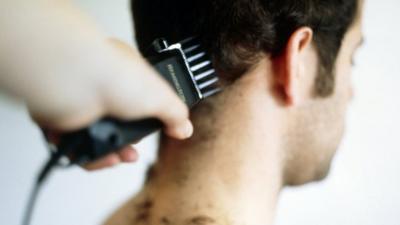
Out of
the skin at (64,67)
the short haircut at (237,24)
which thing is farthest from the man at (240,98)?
the skin at (64,67)

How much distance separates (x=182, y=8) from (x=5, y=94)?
0.36 meters

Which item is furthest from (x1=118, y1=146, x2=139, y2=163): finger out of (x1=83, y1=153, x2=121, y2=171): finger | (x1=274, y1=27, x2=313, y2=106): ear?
(x1=274, y1=27, x2=313, y2=106): ear

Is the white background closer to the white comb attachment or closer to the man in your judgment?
the man

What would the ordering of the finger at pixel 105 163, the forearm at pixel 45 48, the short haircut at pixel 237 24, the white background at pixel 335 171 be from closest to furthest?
1. the forearm at pixel 45 48
2. the finger at pixel 105 163
3. the short haircut at pixel 237 24
4. the white background at pixel 335 171

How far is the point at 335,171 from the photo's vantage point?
36.0 inches

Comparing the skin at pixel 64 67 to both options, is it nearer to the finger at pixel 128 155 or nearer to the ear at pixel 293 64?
the finger at pixel 128 155

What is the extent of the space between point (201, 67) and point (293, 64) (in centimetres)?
13

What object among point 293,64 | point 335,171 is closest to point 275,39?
point 293,64

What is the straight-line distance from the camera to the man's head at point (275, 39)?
2.20ft

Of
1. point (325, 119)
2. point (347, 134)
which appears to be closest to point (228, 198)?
point (325, 119)

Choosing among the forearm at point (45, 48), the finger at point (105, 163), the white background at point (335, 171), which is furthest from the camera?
the white background at point (335, 171)

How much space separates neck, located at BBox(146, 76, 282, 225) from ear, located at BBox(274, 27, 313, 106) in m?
0.04

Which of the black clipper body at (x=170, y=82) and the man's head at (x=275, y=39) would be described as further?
the man's head at (x=275, y=39)

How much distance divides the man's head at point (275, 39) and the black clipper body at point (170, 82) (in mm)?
34
